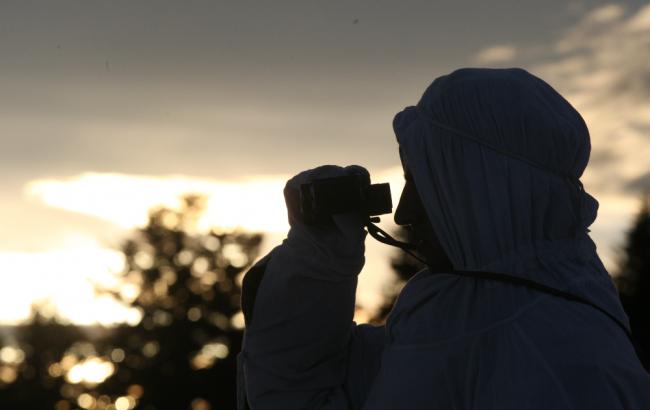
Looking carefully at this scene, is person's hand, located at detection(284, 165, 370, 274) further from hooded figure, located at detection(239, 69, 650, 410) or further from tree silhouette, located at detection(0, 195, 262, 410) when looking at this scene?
tree silhouette, located at detection(0, 195, 262, 410)

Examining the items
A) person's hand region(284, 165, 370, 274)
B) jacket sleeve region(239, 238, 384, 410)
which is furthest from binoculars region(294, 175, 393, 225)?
jacket sleeve region(239, 238, 384, 410)

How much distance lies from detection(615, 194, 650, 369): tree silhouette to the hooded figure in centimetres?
5689

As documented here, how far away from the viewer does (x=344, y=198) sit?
352 cm

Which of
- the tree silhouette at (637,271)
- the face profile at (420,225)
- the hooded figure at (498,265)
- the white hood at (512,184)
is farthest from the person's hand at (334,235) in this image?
the tree silhouette at (637,271)

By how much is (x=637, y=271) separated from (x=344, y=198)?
6151 cm

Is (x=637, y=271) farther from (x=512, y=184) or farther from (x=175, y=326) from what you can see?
(x=512, y=184)

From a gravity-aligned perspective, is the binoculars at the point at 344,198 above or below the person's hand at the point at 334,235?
above

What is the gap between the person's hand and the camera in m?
3.55

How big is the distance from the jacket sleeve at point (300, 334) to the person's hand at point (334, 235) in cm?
1

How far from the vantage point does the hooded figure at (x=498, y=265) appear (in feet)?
9.84

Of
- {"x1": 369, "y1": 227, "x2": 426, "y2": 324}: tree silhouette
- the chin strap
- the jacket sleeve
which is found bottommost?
the jacket sleeve

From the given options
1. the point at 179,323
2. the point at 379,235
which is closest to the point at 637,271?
the point at 179,323

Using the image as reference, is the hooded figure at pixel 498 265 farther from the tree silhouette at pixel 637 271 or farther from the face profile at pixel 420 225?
the tree silhouette at pixel 637 271

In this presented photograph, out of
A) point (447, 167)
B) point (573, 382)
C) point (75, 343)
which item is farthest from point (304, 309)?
point (75, 343)
